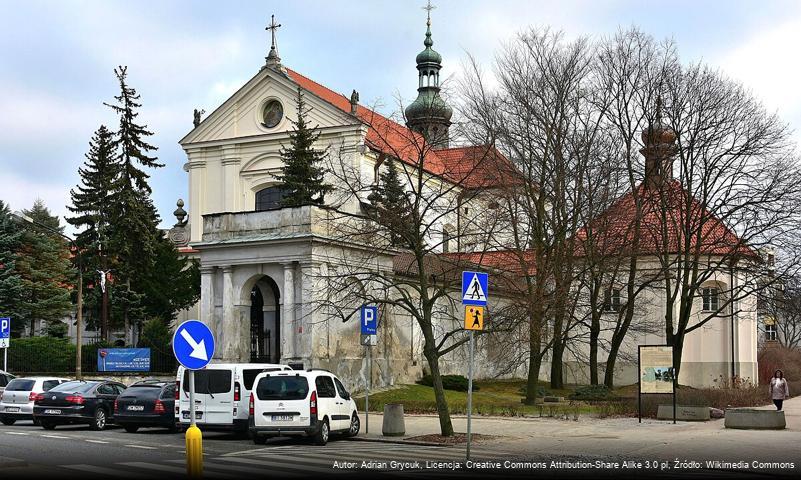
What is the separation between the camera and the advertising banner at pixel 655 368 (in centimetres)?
3041

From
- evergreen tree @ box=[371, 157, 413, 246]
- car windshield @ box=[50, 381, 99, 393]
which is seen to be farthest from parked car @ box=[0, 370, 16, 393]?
evergreen tree @ box=[371, 157, 413, 246]

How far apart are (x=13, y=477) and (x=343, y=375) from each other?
26173 mm

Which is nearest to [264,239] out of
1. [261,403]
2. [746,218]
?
[261,403]

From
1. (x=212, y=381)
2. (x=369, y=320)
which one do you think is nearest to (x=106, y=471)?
(x=212, y=381)

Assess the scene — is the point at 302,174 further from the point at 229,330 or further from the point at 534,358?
the point at 534,358

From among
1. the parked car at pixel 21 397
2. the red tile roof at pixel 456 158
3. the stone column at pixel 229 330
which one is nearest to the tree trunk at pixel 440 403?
the red tile roof at pixel 456 158

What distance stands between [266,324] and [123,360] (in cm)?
691

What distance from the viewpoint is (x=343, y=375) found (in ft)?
133

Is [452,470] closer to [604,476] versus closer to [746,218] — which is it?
[604,476]

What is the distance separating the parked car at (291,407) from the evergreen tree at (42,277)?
45.4 meters

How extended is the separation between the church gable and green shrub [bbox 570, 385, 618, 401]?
2501 centimetres

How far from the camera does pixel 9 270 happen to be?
63.2 metres

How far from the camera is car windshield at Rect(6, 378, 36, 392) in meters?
31.3

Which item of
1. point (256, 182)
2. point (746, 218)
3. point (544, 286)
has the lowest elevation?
point (544, 286)
